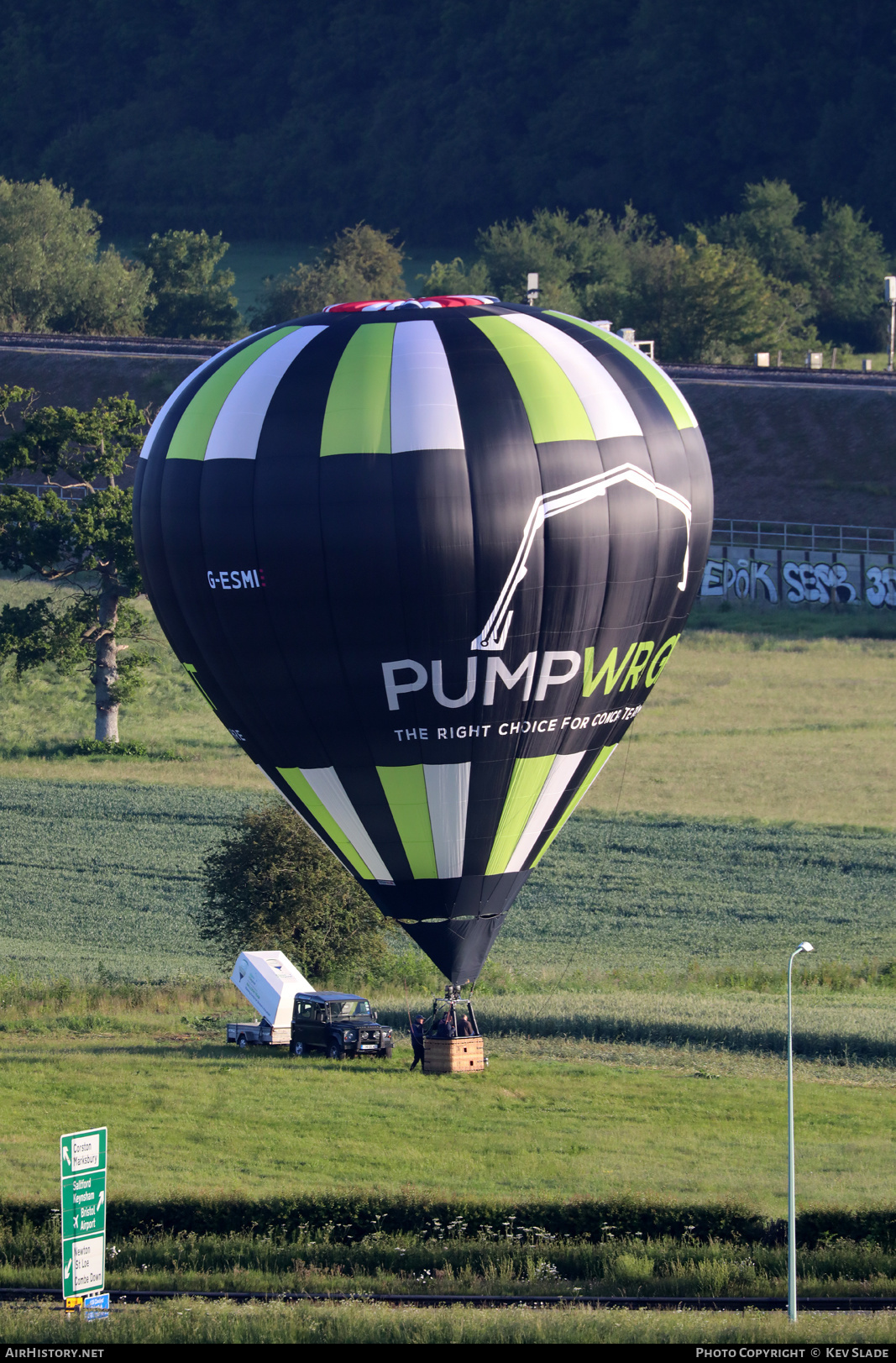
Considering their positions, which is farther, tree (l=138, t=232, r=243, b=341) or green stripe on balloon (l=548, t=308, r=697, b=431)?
tree (l=138, t=232, r=243, b=341)

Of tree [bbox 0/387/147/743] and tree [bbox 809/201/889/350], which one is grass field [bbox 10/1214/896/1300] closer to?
tree [bbox 0/387/147/743]

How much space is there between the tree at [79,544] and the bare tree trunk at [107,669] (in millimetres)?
34

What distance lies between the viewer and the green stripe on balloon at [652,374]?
36.8 meters

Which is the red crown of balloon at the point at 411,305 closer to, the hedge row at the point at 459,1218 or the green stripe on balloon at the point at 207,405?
the green stripe on balloon at the point at 207,405

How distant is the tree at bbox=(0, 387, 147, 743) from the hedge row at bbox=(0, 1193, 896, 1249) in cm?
4664

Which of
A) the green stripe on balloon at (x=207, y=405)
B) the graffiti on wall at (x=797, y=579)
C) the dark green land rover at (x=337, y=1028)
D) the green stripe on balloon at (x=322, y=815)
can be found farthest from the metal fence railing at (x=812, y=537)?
the green stripe on balloon at (x=207, y=405)

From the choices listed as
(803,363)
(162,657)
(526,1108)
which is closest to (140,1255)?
(526,1108)

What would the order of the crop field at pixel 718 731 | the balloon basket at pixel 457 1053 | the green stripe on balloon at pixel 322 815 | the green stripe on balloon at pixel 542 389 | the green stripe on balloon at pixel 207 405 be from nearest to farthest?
1. the green stripe on balloon at pixel 542 389
2. the green stripe on balloon at pixel 207 405
3. the green stripe on balloon at pixel 322 815
4. the balloon basket at pixel 457 1053
5. the crop field at pixel 718 731

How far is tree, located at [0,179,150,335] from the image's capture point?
497 feet

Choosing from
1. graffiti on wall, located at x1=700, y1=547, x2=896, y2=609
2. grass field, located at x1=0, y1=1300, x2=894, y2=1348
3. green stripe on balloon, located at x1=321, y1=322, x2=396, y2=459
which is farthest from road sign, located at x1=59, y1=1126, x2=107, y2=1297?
graffiti on wall, located at x1=700, y1=547, x2=896, y2=609

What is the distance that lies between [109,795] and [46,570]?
1293cm

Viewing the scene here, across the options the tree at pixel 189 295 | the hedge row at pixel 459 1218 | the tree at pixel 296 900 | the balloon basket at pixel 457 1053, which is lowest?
the hedge row at pixel 459 1218

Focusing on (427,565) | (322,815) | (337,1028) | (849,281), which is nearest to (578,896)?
(337,1028)

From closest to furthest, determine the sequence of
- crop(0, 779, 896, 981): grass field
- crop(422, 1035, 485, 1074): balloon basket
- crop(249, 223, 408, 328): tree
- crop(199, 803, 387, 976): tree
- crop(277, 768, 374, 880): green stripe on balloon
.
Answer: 1. crop(277, 768, 374, 880): green stripe on balloon
2. crop(422, 1035, 485, 1074): balloon basket
3. crop(199, 803, 387, 976): tree
4. crop(0, 779, 896, 981): grass field
5. crop(249, 223, 408, 328): tree
